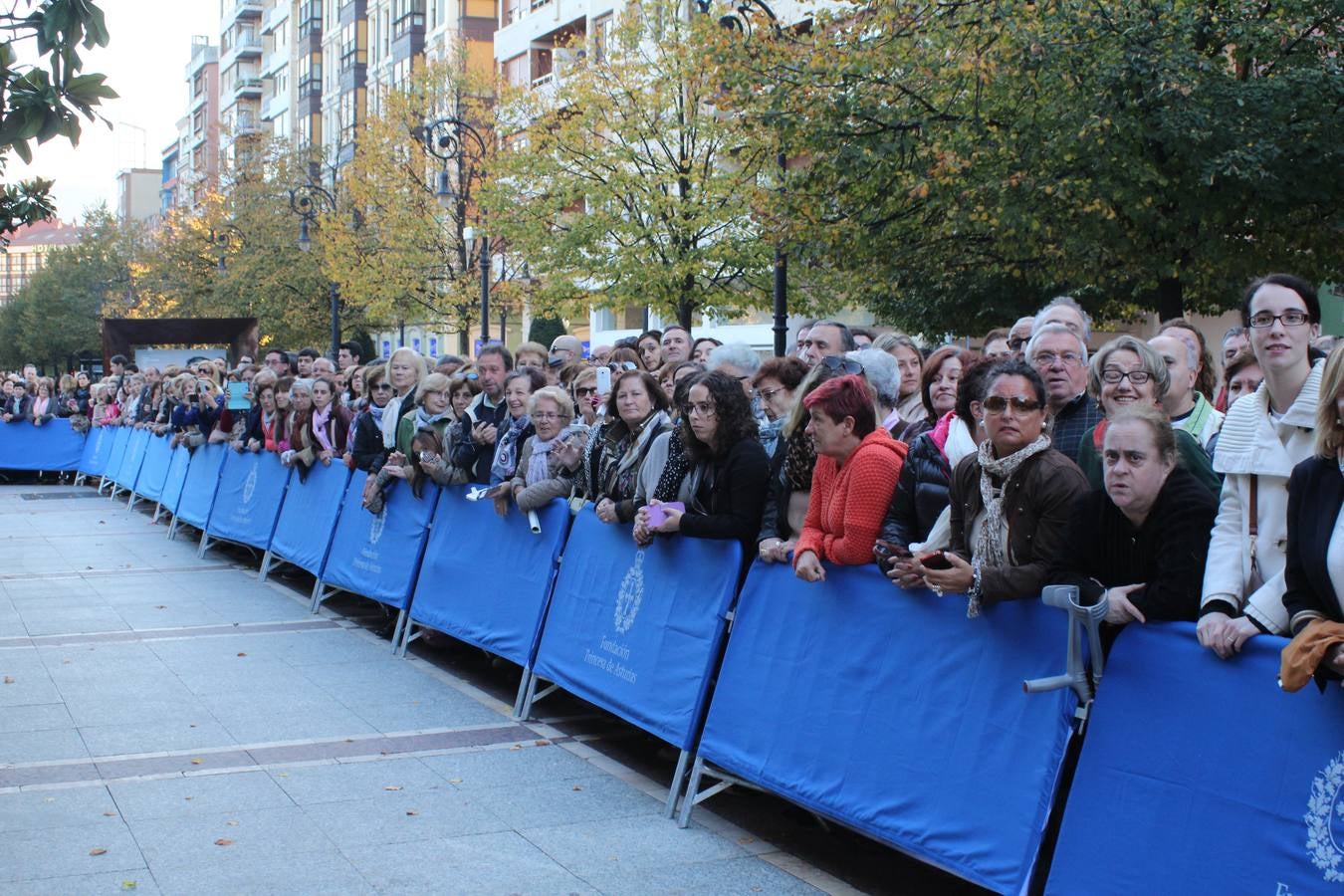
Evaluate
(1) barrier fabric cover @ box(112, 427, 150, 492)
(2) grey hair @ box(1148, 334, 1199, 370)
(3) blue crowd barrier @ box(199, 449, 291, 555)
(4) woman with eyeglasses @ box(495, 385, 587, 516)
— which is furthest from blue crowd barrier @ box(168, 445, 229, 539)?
(2) grey hair @ box(1148, 334, 1199, 370)

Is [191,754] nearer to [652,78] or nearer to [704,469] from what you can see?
[704,469]

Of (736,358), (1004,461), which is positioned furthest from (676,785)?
(736,358)

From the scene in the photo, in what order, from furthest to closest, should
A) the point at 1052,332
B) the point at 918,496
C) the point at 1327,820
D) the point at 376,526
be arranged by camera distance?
the point at 376,526 < the point at 1052,332 < the point at 918,496 < the point at 1327,820

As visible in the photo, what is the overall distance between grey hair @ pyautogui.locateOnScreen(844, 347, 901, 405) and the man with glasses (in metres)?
1.07

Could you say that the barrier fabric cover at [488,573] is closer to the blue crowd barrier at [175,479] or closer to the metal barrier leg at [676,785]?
the metal barrier leg at [676,785]

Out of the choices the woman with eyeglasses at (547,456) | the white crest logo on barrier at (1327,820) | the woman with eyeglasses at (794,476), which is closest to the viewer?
the white crest logo on barrier at (1327,820)

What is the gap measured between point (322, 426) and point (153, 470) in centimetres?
868

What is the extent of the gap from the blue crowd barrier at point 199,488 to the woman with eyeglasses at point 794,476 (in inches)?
431

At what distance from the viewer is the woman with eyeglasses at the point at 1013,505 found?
4.91 m

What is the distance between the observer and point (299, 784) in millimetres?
7059

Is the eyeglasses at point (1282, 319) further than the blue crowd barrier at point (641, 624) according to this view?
No

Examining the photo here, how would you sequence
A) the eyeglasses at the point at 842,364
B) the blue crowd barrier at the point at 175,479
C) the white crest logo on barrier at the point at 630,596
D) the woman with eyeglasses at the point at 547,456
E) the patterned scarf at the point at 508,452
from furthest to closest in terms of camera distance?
1. the blue crowd barrier at the point at 175,479
2. the patterned scarf at the point at 508,452
3. the woman with eyeglasses at the point at 547,456
4. the white crest logo on barrier at the point at 630,596
5. the eyeglasses at the point at 842,364

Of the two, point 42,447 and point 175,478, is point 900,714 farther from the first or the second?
point 42,447

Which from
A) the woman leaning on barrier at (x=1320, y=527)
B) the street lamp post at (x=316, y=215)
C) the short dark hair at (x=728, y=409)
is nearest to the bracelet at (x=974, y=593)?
the woman leaning on barrier at (x=1320, y=527)
